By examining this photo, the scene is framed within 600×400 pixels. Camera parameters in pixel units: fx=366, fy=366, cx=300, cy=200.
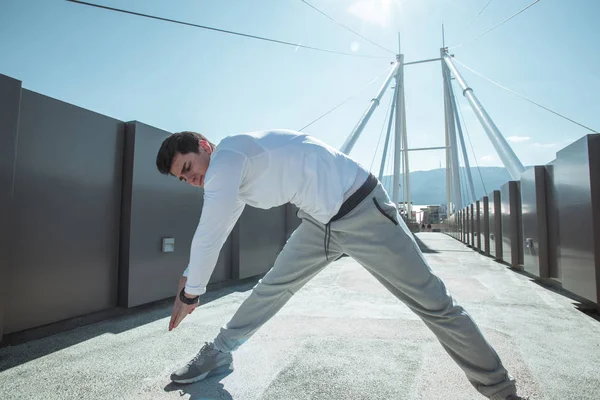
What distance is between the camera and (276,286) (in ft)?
6.97

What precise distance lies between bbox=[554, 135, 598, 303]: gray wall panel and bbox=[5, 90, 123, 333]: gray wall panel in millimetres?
4610

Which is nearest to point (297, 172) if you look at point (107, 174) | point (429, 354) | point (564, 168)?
point (429, 354)

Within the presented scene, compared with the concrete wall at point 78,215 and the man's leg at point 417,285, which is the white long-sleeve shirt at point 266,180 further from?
the concrete wall at point 78,215

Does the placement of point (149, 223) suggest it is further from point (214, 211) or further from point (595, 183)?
point (595, 183)

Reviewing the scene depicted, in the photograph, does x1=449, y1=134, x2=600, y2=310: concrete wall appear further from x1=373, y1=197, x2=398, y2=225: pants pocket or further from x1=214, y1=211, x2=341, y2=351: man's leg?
x1=214, y1=211, x2=341, y2=351: man's leg

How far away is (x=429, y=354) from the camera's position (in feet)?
7.98

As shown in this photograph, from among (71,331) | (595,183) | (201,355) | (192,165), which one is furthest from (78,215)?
(595,183)

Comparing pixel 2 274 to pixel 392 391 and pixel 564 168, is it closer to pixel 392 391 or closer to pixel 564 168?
pixel 392 391

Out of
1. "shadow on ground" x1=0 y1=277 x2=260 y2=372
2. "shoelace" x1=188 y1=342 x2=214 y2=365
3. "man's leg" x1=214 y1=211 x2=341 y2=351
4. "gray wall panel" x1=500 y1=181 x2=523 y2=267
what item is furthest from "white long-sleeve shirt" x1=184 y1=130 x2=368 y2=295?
"gray wall panel" x1=500 y1=181 x2=523 y2=267

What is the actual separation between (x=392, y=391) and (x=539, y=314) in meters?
2.42

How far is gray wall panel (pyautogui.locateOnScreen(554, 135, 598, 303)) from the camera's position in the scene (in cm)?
355

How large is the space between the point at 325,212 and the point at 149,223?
2.66 metres

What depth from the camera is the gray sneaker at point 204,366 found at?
6.67 ft

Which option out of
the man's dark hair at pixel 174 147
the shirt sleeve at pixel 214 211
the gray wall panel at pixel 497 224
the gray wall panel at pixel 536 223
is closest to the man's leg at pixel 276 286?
the shirt sleeve at pixel 214 211
